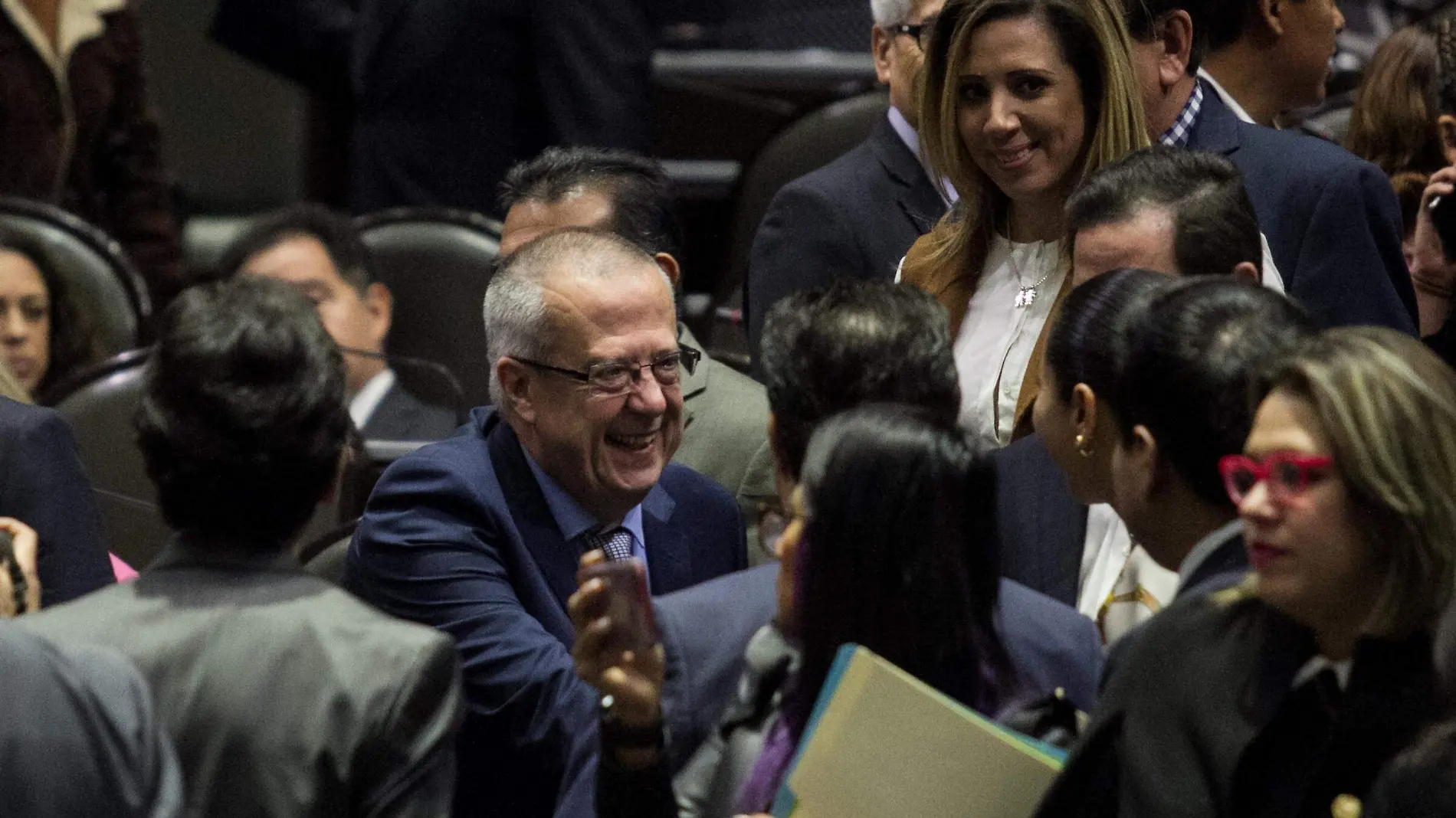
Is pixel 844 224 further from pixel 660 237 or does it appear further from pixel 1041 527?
pixel 1041 527

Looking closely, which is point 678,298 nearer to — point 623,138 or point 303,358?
point 303,358

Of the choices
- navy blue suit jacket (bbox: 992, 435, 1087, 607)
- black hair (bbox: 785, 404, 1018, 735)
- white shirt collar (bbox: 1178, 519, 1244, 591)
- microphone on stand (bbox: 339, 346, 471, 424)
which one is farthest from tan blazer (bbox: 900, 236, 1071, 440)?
microphone on stand (bbox: 339, 346, 471, 424)

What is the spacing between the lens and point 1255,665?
6.14 feet

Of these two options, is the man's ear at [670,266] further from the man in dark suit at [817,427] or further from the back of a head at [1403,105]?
the back of a head at [1403,105]

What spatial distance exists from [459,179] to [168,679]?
369 cm

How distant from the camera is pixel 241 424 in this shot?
2.21 meters

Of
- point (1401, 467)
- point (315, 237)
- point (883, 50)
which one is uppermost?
point (1401, 467)

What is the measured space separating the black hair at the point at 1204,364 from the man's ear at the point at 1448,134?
1441 mm

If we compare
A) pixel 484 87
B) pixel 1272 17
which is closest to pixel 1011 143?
pixel 1272 17

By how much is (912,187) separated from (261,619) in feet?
5.73

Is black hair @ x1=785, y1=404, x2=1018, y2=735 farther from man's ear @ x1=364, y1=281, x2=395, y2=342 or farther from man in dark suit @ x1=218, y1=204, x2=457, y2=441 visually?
man's ear @ x1=364, y1=281, x2=395, y2=342

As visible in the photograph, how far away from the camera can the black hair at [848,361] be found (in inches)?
92.0

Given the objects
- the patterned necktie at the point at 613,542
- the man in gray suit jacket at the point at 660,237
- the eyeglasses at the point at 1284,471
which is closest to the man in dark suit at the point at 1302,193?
the man in gray suit jacket at the point at 660,237

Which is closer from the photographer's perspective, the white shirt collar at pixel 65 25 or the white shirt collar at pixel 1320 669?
the white shirt collar at pixel 1320 669
